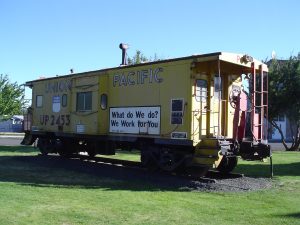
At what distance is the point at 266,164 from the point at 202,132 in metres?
5.42

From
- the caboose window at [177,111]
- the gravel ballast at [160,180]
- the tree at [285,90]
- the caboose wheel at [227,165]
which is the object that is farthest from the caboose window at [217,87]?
the tree at [285,90]

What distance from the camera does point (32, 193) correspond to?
32.1 feet

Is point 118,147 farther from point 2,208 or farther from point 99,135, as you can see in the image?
point 2,208

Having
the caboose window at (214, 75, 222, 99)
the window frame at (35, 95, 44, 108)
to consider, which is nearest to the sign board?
Answer: the caboose window at (214, 75, 222, 99)

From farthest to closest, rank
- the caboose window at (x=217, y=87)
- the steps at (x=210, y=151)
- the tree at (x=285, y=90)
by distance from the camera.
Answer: the tree at (x=285, y=90) < the caboose window at (x=217, y=87) < the steps at (x=210, y=151)

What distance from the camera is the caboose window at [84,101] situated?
16.2 metres

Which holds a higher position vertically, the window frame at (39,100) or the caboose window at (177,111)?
the window frame at (39,100)

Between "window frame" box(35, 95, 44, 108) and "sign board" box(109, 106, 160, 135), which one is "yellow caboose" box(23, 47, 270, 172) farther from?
"window frame" box(35, 95, 44, 108)

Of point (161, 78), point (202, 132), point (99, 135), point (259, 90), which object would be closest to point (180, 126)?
point (202, 132)

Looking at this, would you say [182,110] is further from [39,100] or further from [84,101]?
[39,100]

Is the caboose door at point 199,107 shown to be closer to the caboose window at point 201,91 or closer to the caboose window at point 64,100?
the caboose window at point 201,91

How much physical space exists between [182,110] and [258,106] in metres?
2.12

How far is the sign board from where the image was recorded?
13.6m

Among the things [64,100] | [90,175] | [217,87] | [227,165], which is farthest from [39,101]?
[227,165]
